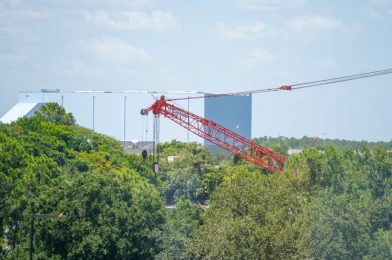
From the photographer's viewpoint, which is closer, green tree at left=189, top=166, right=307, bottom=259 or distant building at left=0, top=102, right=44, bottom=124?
green tree at left=189, top=166, right=307, bottom=259

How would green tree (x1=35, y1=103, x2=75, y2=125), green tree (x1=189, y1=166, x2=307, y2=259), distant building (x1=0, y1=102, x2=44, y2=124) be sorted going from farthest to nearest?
distant building (x1=0, y1=102, x2=44, y2=124)
green tree (x1=35, y1=103, x2=75, y2=125)
green tree (x1=189, y1=166, x2=307, y2=259)

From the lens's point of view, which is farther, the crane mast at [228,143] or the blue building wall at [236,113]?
the blue building wall at [236,113]

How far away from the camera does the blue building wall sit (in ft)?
→ 476

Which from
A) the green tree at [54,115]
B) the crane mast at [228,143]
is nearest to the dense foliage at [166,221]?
the crane mast at [228,143]

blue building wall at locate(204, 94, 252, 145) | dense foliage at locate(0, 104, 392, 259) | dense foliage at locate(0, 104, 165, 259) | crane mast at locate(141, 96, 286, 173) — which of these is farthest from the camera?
blue building wall at locate(204, 94, 252, 145)

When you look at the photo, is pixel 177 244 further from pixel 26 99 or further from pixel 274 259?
pixel 26 99

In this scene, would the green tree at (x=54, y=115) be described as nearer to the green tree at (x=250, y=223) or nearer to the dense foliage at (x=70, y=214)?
the dense foliage at (x=70, y=214)

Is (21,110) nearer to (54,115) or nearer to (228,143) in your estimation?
(54,115)

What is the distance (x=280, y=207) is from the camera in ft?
155

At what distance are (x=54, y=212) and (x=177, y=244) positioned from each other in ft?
19.2

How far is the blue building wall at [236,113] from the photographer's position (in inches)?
5714

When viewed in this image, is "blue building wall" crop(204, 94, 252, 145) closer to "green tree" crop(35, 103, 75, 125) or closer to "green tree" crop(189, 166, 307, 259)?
"green tree" crop(35, 103, 75, 125)

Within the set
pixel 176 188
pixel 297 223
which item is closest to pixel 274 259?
pixel 297 223

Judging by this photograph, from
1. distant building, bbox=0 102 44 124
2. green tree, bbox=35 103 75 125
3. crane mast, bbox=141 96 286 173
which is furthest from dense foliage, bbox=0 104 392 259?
distant building, bbox=0 102 44 124
